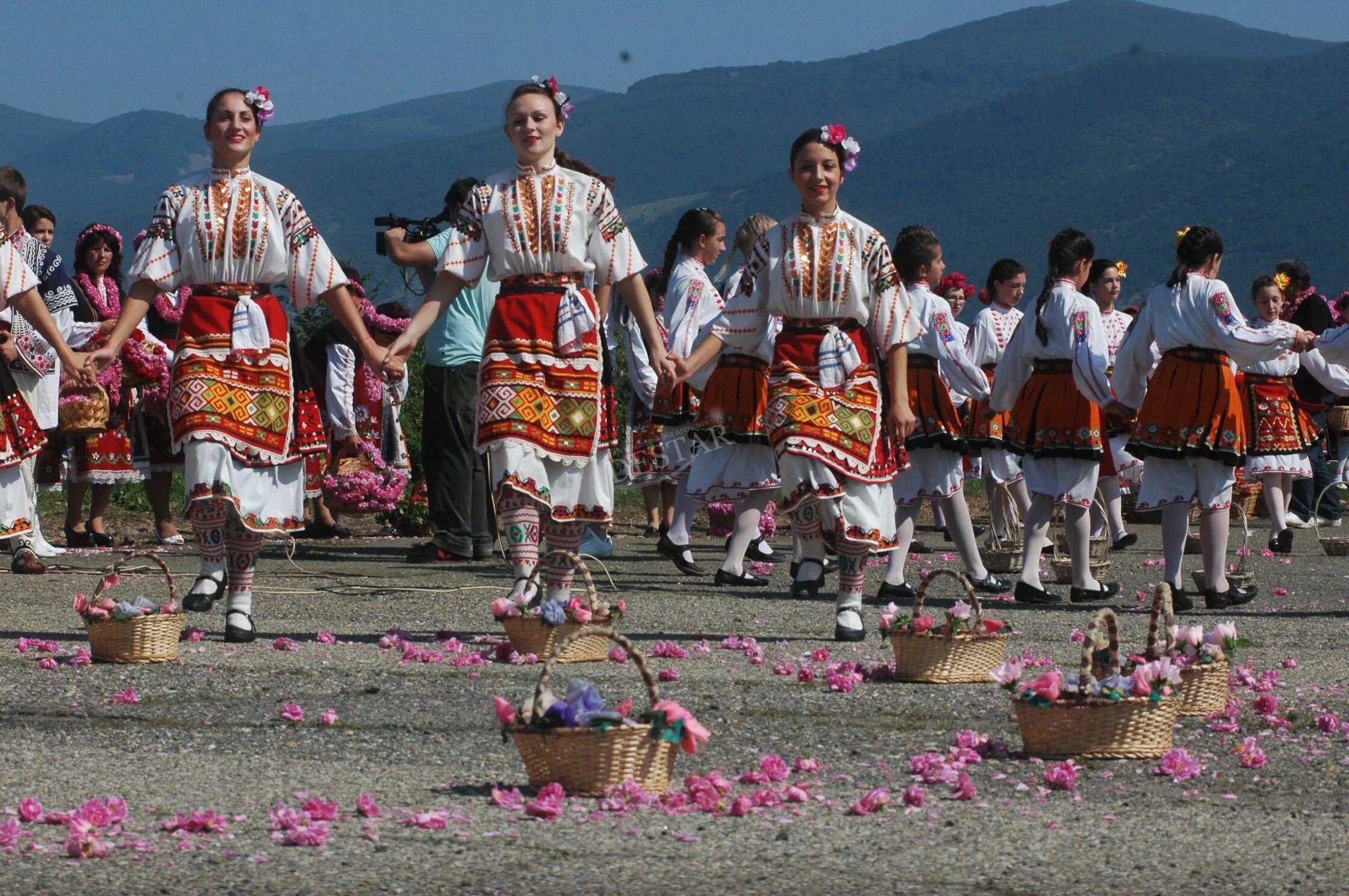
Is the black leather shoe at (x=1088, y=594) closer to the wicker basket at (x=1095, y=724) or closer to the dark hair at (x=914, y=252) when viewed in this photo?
the dark hair at (x=914, y=252)

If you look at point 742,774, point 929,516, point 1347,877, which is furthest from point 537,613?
point 929,516

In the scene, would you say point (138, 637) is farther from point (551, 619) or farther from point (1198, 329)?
point (1198, 329)

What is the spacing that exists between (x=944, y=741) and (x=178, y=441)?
10.1 ft

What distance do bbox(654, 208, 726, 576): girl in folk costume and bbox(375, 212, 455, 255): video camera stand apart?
4.11 ft

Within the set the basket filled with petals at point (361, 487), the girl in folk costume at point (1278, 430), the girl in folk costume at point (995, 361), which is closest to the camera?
the girl in folk costume at point (995, 361)

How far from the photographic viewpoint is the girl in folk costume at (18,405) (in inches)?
281

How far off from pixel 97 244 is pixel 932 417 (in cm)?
486

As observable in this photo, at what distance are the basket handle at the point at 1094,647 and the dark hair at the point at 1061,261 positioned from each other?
13.6 feet

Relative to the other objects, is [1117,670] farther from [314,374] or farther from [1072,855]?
[314,374]

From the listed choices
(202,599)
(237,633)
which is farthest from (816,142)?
(202,599)

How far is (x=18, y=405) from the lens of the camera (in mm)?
7602

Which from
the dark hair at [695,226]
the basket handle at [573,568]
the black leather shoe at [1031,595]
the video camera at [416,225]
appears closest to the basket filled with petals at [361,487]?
the video camera at [416,225]

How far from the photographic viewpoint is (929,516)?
15102 mm

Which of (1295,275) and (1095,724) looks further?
(1295,275)
